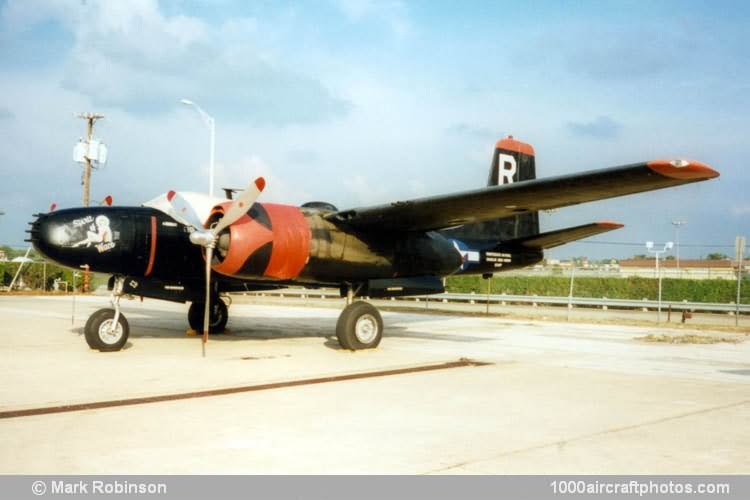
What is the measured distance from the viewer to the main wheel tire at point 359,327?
525 inches

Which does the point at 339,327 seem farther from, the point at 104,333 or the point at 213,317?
the point at 213,317

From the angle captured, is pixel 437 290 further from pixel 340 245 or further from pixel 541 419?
pixel 541 419

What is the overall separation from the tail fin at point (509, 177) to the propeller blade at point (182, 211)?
298 inches

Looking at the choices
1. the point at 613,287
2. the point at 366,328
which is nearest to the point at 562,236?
the point at 366,328

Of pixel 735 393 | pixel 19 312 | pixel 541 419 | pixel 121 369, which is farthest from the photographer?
pixel 19 312

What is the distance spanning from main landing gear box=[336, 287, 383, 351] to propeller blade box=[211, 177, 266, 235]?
3054mm

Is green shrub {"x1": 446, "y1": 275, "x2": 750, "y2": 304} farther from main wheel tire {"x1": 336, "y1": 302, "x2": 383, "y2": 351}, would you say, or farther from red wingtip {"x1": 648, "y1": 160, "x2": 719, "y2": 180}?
red wingtip {"x1": 648, "y1": 160, "x2": 719, "y2": 180}

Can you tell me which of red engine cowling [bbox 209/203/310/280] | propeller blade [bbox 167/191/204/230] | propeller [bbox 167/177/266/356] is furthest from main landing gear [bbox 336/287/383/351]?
propeller blade [bbox 167/191/204/230]

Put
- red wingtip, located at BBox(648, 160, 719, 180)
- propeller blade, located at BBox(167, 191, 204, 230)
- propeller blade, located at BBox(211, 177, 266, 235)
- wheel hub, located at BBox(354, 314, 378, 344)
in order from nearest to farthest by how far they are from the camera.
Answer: red wingtip, located at BBox(648, 160, 719, 180) → propeller blade, located at BBox(211, 177, 266, 235) → propeller blade, located at BBox(167, 191, 204, 230) → wheel hub, located at BBox(354, 314, 378, 344)

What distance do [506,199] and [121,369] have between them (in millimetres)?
7301

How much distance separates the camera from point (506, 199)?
496 inches

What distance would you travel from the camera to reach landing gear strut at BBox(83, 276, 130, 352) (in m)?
12.5

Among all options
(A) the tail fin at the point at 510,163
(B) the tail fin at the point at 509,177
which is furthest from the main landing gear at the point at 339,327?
(A) the tail fin at the point at 510,163
